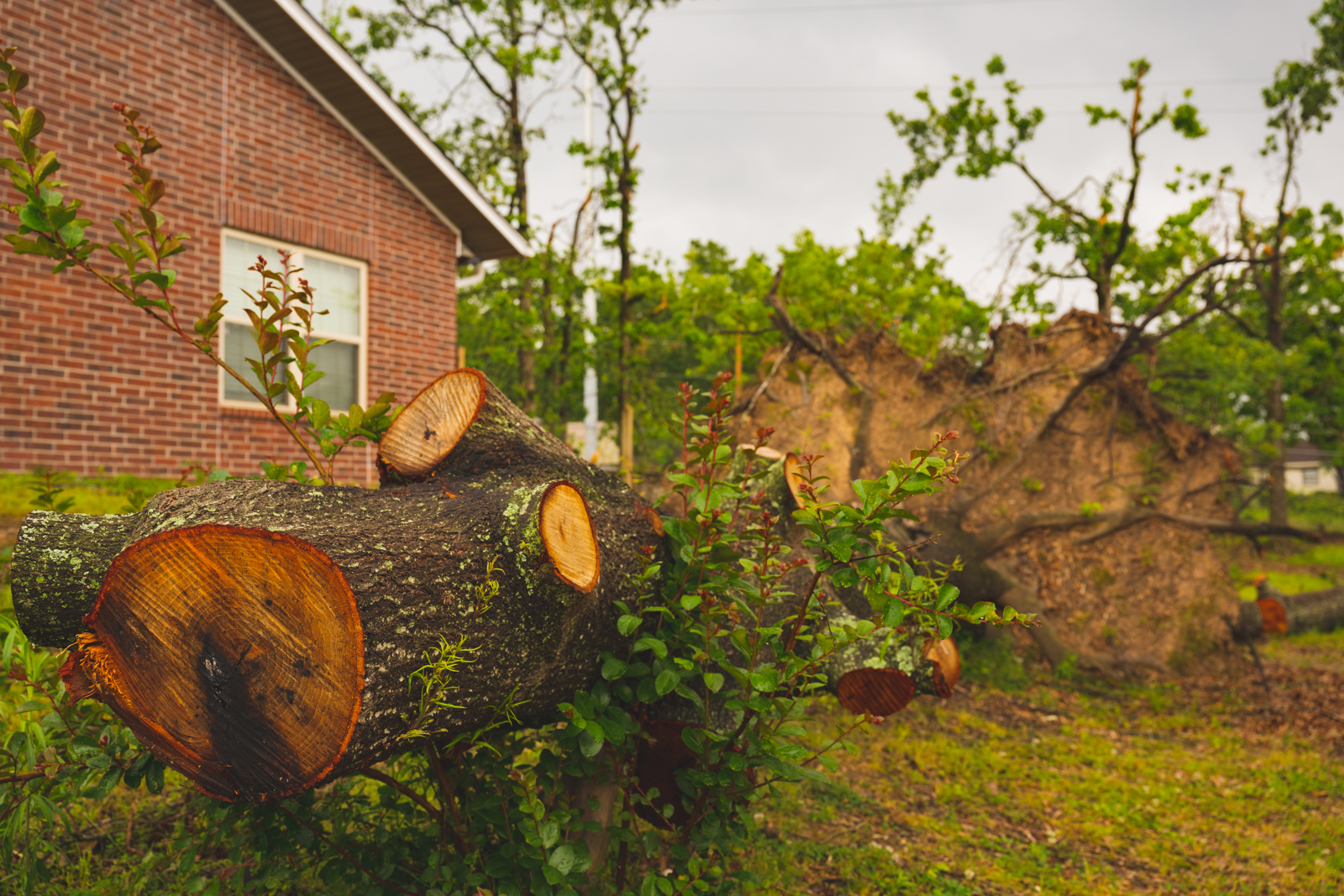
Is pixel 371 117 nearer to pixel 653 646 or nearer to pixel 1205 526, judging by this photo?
pixel 653 646

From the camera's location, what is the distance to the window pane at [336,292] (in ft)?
A: 27.3

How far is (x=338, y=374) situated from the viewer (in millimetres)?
8445

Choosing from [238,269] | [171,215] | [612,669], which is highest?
[171,215]

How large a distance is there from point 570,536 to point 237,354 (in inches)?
275

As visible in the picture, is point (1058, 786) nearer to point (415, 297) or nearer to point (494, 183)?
point (415, 297)

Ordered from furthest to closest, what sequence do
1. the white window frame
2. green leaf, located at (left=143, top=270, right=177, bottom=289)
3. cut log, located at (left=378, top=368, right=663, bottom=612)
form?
the white window frame
cut log, located at (left=378, top=368, right=663, bottom=612)
green leaf, located at (left=143, top=270, right=177, bottom=289)

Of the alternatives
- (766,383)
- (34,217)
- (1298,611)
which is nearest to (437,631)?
(34,217)

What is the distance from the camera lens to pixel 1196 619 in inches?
282

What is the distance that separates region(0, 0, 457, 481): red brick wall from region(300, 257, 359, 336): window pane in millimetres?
170

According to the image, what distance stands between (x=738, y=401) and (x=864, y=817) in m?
3.89

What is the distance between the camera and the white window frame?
762cm

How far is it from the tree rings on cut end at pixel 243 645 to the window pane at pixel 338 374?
23.3ft

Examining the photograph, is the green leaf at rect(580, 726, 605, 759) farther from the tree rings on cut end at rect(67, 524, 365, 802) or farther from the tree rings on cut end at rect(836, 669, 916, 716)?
the tree rings on cut end at rect(836, 669, 916, 716)

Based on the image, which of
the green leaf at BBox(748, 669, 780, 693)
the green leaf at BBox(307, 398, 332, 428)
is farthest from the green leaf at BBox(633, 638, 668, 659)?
the green leaf at BBox(307, 398, 332, 428)
